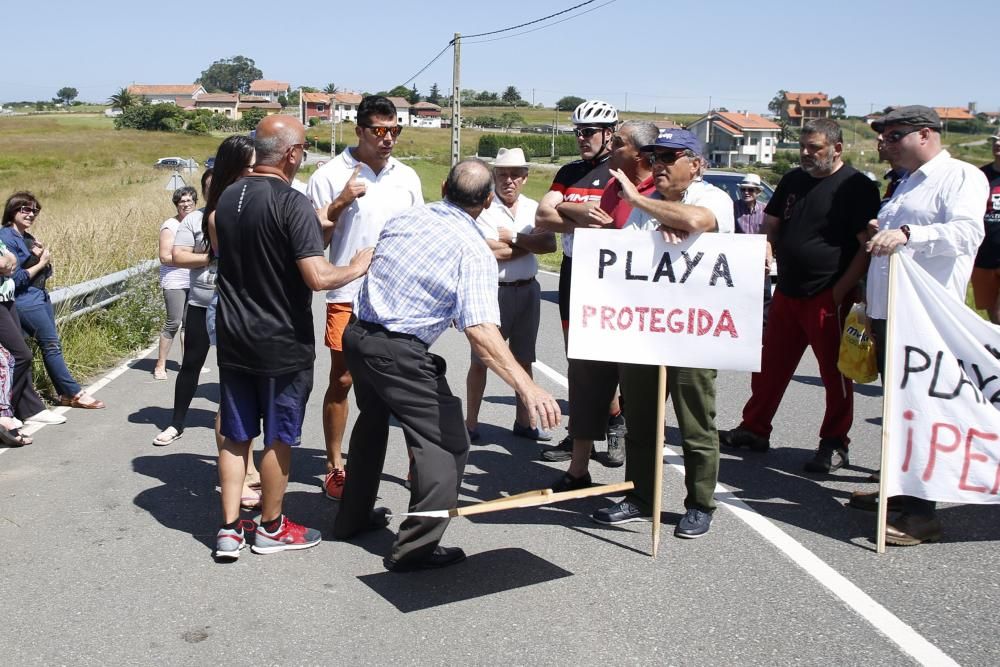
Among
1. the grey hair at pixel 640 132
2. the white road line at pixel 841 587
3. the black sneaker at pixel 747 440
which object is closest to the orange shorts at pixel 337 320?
the grey hair at pixel 640 132

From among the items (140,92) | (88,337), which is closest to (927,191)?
(88,337)

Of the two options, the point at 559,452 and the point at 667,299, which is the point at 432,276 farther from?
the point at 559,452

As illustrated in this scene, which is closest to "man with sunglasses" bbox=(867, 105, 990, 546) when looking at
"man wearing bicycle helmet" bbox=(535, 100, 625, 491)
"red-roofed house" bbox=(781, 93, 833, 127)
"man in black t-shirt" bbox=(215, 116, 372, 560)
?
"man wearing bicycle helmet" bbox=(535, 100, 625, 491)

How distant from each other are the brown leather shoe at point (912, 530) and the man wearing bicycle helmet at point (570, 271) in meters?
1.62

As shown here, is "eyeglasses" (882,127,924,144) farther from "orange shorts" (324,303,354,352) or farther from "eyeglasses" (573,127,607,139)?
"orange shorts" (324,303,354,352)

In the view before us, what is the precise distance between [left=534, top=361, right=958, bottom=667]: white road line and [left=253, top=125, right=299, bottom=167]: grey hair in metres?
3.09

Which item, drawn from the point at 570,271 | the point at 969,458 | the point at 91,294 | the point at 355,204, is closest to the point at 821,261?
the point at 570,271

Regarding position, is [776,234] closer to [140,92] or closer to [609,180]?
[609,180]

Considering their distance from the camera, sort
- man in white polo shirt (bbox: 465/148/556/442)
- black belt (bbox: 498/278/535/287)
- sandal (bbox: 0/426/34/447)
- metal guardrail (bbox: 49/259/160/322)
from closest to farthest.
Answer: man in white polo shirt (bbox: 465/148/556/442)
black belt (bbox: 498/278/535/287)
sandal (bbox: 0/426/34/447)
metal guardrail (bbox: 49/259/160/322)

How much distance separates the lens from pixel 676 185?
4867mm

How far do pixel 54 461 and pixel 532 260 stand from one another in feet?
11.4

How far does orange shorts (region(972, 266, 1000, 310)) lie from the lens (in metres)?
7.67

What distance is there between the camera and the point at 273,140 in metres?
4.70

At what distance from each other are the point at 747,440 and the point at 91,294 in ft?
23.8
